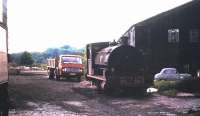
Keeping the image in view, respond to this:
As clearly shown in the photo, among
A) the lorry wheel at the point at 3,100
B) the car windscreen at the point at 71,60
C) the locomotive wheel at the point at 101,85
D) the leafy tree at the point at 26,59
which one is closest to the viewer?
the lorry wheel at the point at 3,100

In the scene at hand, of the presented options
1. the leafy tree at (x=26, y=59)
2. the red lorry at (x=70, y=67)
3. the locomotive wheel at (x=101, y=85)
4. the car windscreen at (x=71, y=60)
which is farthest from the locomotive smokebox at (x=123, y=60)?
the leafy tree at (x=26, y=59)

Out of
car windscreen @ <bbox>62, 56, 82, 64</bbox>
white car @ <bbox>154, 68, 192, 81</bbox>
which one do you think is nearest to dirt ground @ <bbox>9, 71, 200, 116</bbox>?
white car @ <bbox>154, 68, 192, 81</bbox>

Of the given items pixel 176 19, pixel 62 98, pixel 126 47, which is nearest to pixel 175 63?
pixel 176 19

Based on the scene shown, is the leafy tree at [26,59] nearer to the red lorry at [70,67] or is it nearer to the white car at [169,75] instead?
the red lorry at [70,67]

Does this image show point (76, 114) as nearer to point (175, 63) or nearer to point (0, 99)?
point (0, 99)

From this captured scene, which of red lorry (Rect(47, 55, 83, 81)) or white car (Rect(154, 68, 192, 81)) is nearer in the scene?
white car (Rect(154, 68, 192, 81))

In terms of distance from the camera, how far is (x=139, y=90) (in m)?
24.0

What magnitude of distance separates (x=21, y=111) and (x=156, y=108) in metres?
4.98

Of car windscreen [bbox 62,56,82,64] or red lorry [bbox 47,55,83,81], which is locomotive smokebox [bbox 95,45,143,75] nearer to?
red lorry [bbox 47,55,83,81]

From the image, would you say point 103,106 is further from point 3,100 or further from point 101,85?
point 3,100

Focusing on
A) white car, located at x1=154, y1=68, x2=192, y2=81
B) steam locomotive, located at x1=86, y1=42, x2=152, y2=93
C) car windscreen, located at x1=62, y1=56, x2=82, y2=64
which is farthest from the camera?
car windscreen, located at x1=62, y1=56, x2=82, y2=64

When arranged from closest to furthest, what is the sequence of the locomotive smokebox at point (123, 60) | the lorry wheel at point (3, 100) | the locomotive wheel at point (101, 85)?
the lorry wheel at point (3, 100) → the locomotive smokebox at point (123, 60) → the locomotive wheel at point (101, 85)

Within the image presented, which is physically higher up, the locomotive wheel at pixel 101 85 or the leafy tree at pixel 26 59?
the leafy tree at pixel 26 59

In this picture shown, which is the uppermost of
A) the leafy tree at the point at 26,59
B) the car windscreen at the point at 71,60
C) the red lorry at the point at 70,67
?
the leafy tree at the point at 26,59
